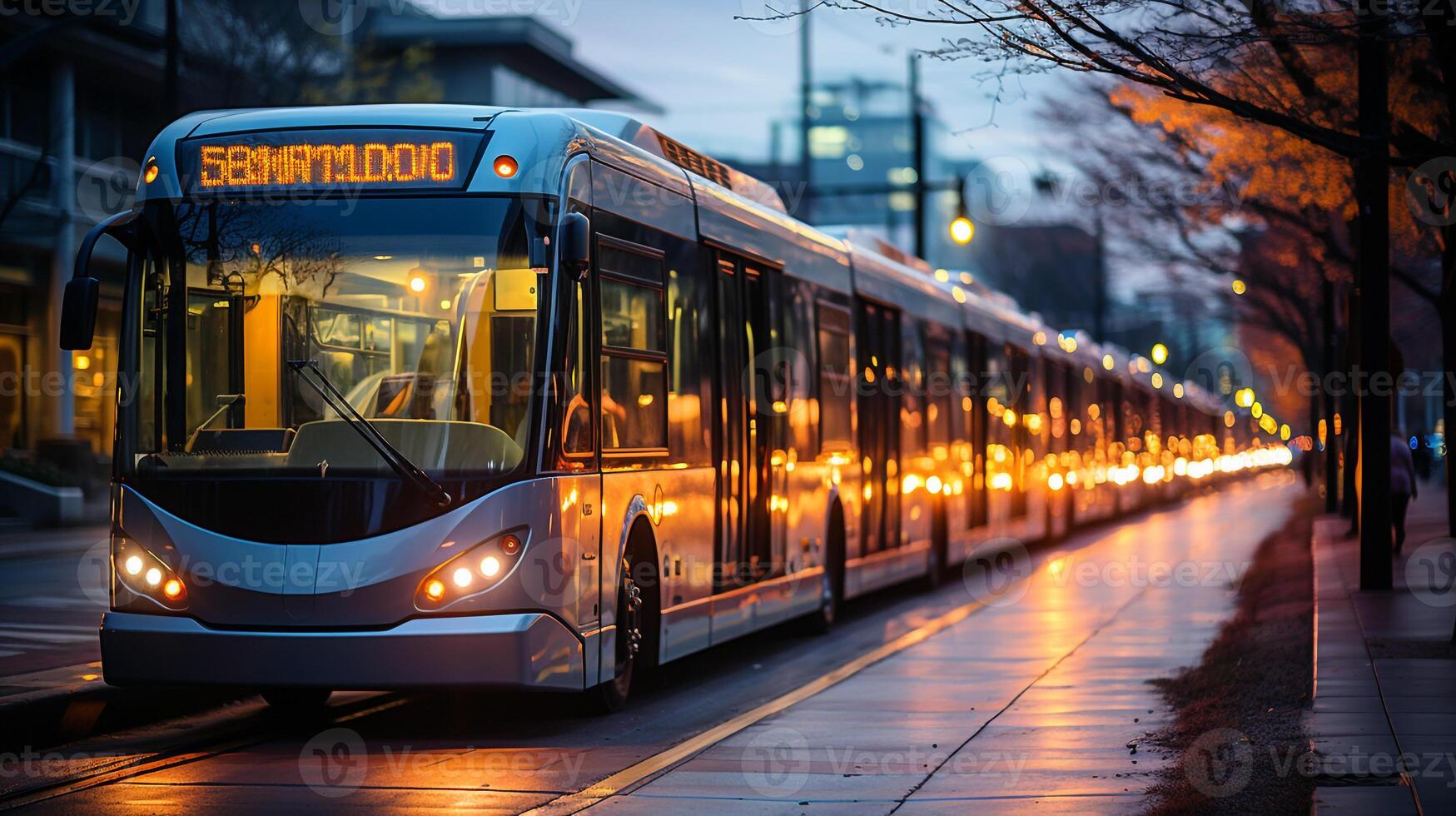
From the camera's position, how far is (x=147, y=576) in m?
10.4

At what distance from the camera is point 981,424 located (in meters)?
26.1

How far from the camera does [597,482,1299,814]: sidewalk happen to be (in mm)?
8789

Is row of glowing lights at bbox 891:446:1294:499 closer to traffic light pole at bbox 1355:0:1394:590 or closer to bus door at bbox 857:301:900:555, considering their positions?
bus door at bbox 857:301:900:555

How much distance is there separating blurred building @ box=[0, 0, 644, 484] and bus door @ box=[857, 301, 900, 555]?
1767 cm

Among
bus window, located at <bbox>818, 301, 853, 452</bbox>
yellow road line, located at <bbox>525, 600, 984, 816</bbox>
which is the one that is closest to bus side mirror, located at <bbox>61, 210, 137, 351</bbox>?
yellow road line, located at <bbox>525, 600, 984, 816</bbox>

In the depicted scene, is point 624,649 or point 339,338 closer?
point 339,338

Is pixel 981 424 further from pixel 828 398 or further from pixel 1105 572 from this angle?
pixel 828 398

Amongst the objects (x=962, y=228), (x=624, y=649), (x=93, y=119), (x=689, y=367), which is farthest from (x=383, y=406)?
(x=93, y=119)

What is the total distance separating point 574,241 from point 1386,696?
16.8ft

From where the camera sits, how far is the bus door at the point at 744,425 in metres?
14.0

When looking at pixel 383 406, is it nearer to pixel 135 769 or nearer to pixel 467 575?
pixel 467 575

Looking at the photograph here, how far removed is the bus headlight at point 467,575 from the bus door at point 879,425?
889cm

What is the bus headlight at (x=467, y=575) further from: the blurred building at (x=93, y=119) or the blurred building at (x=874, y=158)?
the blurred building at (x=874, y=158)

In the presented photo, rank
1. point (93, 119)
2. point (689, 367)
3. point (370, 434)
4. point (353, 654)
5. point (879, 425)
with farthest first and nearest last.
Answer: point (93, 119)
point (879, 425)
point (689, 367)
point (370, 434)
point (353, 654)
